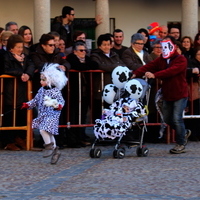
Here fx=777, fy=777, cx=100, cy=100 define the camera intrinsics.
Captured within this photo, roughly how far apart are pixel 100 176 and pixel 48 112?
1789 millimetres

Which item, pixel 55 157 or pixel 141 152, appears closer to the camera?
pixel 55 157

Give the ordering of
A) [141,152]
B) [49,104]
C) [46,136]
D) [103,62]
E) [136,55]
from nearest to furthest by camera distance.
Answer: [49,104] < [46,136] < [141,152] < [103,62] < [136,55]

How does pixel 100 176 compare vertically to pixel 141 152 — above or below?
below

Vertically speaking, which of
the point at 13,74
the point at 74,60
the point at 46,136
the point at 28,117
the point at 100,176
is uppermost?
the point at 74,60

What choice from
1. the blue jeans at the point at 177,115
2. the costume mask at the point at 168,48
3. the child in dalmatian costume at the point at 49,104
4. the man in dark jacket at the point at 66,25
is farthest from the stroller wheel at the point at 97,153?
the man in dark jacket at the point at 66,25

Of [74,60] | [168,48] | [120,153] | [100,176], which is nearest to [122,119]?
[120,153]

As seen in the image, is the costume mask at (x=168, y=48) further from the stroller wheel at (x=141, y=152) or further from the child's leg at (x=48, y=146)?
the child's leg at (x=48, y=146)

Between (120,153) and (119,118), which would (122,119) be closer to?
(119,118)

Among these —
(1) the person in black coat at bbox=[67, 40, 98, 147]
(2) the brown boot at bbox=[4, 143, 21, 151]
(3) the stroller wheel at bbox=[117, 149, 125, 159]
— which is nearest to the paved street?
(3) the stroller wheel at bbox=[117, 149, 125, 159]

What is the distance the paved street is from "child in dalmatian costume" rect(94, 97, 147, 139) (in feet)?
1.25

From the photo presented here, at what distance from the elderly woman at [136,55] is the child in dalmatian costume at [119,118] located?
200cm

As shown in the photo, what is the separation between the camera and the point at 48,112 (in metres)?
10.5

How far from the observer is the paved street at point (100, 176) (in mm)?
7793

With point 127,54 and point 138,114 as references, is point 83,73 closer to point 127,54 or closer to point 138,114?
point 127,54
